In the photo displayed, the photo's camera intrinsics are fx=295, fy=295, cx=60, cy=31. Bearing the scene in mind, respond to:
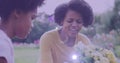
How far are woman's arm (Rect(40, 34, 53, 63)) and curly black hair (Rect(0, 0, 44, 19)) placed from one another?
1.03 feet

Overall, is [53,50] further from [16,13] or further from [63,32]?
[16,13]

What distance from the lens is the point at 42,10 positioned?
1615 mm

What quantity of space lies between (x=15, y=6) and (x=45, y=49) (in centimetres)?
38

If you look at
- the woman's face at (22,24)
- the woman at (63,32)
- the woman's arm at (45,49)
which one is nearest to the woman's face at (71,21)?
the woman at (63,32)

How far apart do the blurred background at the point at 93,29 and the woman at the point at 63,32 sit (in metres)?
0.03

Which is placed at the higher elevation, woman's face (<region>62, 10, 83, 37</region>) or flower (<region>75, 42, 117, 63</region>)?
woman's face (<region>62, 10, 83, 37</region>)

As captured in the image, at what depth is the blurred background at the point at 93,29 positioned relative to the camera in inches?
63.2

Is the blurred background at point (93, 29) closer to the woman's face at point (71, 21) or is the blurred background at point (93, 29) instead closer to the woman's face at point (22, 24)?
the woman's face at point (71, 21)

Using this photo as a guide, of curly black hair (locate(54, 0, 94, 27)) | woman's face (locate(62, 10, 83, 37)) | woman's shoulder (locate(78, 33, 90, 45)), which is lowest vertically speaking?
woman's shoulder (locate(78, 33, 90, 45))

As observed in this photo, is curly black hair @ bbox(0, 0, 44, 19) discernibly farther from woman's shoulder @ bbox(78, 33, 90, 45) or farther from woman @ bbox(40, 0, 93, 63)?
woman's shoulder @ bbox(78, 33, 90, 45)

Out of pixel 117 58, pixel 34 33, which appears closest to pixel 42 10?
pixel 34 33

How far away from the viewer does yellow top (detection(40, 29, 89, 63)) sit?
1.62m

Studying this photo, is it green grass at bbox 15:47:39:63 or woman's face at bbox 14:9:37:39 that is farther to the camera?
green grass at bbox 15:47:39:63

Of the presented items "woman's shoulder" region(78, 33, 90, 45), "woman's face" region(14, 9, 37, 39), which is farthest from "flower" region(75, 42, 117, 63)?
"woman's face" region(14, 9, 37, 39)
